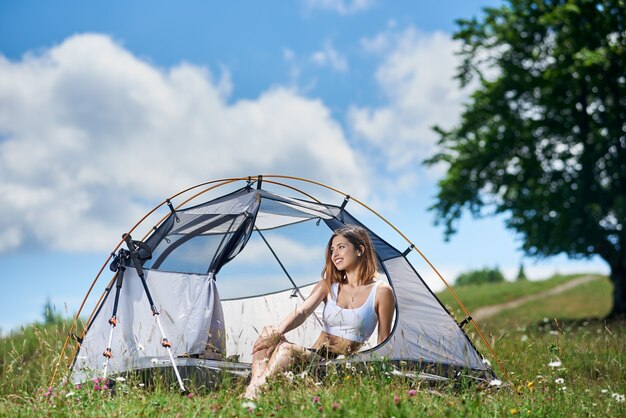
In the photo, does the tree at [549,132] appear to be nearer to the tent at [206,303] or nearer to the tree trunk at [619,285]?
the tree trunk at [619,285]

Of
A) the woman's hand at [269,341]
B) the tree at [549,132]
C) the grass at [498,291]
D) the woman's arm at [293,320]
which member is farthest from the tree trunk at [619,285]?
the woman's hand at [269,341]

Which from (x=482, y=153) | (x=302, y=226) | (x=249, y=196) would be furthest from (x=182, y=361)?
(x=482, y=153)

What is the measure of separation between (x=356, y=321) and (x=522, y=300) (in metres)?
19.5

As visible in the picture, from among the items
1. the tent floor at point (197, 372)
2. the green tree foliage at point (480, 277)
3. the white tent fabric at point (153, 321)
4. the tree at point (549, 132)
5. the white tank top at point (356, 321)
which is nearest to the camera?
the tent floor at point (197, 372)

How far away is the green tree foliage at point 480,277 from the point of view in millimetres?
31900

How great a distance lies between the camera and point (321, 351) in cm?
565

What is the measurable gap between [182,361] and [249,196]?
1.76 metres

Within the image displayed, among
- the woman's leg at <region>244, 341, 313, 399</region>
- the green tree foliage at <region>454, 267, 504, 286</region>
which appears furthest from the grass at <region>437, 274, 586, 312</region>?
the woman's leg at <region>244, 341, 313, 399</region>

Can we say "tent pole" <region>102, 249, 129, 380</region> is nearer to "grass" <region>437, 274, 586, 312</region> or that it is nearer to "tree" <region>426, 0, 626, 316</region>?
"tree" <region>426, 0, 626, 316</region>

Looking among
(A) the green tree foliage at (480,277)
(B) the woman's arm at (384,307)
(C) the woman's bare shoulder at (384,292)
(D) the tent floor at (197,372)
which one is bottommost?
(D) the tent floor at (197,372)

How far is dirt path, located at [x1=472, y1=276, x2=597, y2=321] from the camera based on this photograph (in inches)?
830

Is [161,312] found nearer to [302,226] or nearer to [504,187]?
[302,226]

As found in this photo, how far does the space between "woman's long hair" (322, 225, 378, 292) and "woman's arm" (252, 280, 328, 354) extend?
0.12 meters

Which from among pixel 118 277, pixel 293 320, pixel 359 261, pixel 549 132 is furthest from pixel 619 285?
pixel 118 277
